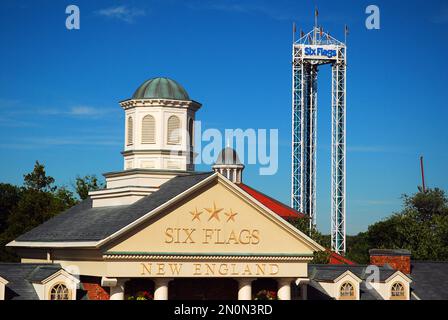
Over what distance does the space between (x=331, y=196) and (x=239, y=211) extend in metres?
82.1

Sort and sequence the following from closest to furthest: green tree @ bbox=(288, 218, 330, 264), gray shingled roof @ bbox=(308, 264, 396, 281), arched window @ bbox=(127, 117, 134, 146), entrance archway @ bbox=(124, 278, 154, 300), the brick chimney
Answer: entrance archway @ bbox=(124, 278, 154, 300), gray shingled roof @ bbox=(308, 264, 396, 281), arched window @ bbox=(127, 117, 134, 146), the brick chimney, green tree @ bbox=(288, 218, 330, 264)

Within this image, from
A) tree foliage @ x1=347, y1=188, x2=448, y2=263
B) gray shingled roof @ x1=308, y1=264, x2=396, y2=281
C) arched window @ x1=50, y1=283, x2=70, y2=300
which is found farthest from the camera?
tree foliage @ x1=347, y1=188, x2=448, y2=263

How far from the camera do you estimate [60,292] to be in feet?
152

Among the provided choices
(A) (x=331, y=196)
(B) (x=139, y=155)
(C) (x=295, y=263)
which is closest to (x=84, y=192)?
(A) (x=331, y=196)

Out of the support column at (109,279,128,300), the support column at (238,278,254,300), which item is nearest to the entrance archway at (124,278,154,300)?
the support column at (109,279,128,300)

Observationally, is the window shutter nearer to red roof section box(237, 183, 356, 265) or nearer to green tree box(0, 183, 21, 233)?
red roof section box(237, 183, 356, 265)

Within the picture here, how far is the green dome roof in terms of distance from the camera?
182 feet

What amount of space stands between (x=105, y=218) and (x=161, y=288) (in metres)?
6.24

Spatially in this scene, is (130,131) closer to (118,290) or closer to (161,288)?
(161,288)

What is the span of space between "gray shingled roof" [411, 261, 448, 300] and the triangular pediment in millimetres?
8820

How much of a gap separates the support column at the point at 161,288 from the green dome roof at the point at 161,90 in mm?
13112

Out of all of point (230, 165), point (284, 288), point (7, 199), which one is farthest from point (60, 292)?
point (7, 199)
